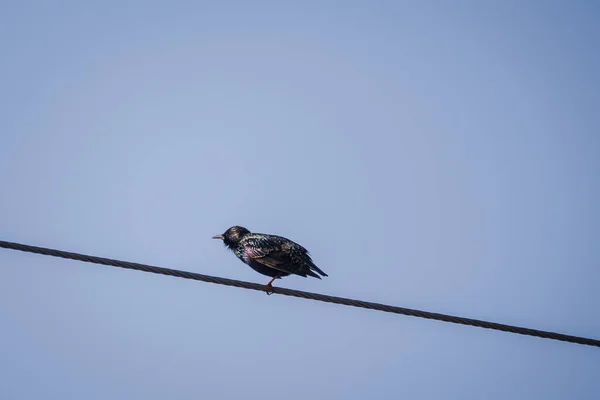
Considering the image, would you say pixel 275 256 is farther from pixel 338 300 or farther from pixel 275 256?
pixel 338 300

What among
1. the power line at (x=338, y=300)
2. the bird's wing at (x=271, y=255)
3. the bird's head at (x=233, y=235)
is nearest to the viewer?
the power line at (x=338, y=300)

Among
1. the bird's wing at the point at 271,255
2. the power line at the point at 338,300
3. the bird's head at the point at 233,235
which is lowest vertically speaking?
the power line at the point at 338,300

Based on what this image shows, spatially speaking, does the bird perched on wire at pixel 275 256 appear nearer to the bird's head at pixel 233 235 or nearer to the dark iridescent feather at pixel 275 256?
the dark iridescent feather at pixel 275 256

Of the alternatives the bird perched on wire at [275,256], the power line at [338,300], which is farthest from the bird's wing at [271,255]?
the power line at [338,300]

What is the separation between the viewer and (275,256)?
10.7 m

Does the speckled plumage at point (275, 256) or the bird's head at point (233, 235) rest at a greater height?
the bird's head at point (233, 235)

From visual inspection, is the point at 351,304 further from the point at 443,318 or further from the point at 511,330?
the point at 511,330

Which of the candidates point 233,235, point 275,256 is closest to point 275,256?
point 275,256

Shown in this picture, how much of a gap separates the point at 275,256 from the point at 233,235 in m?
1.41

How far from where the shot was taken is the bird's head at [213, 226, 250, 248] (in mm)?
11672

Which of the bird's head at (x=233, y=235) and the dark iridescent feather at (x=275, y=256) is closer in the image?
the dark iridescent feather at (x=275, y=256)

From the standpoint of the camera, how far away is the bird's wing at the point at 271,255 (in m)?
10.5

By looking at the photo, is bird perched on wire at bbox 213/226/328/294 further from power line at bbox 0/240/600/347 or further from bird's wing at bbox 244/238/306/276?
power line at bbox 0/240/600/347

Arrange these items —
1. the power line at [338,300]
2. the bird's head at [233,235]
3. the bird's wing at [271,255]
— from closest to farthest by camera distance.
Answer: the power line at [338,300]
the bird's wing at [271,255]
the bird's head at [233,235]
